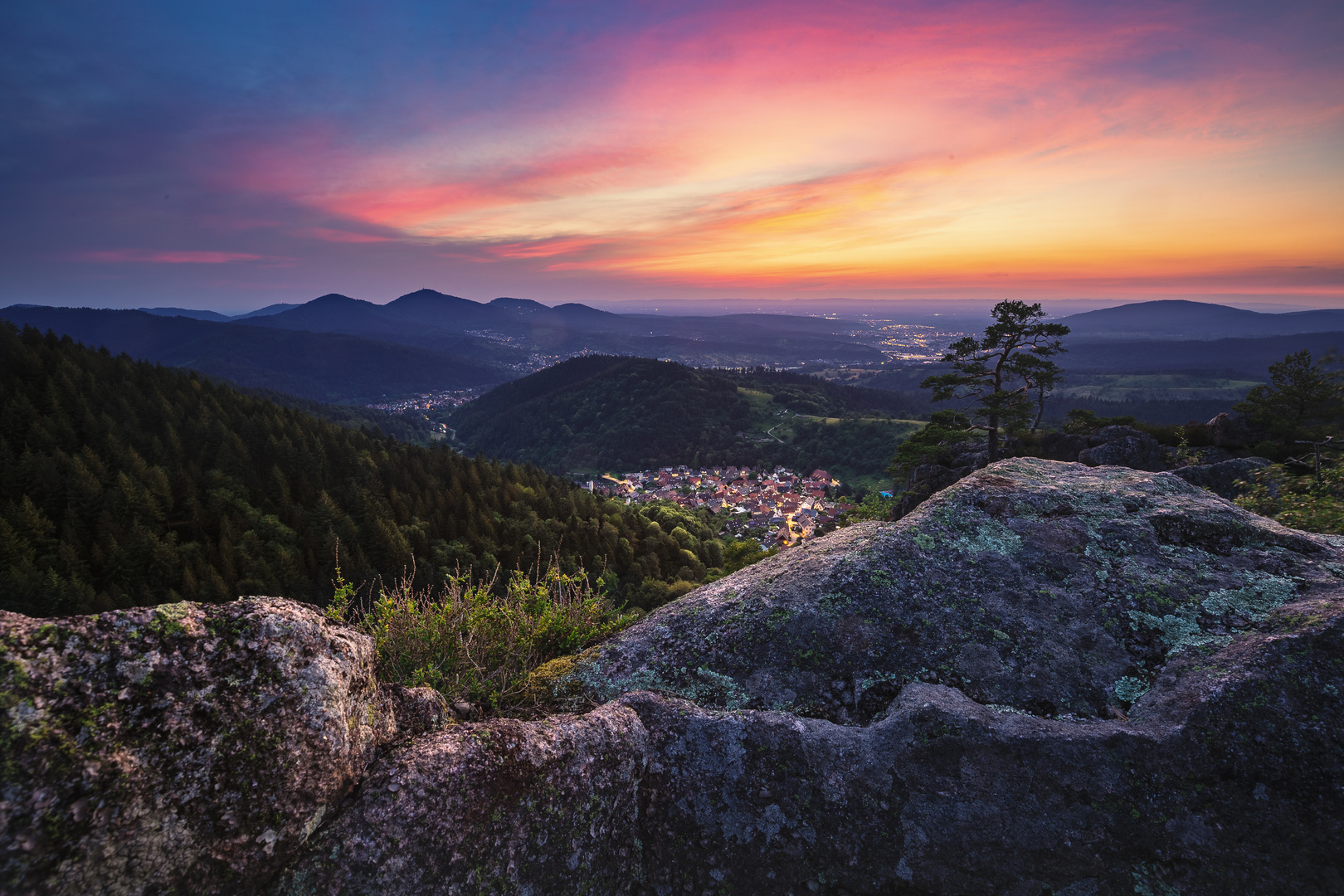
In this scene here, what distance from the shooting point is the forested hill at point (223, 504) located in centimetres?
3136

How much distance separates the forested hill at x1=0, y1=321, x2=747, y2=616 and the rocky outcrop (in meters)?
18.0

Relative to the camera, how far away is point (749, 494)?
A: 358 feet

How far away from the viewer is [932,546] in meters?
5.21

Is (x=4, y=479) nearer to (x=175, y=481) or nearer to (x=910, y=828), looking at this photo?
(x=175, y=481)

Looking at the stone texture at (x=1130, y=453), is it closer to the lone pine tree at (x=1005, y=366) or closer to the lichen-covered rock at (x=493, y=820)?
the lone pine tree at (x=1005, y=366)

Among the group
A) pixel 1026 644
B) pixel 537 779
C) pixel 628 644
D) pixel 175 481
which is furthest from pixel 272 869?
pixel 175 481

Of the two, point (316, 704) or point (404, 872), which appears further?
point (316, 704)

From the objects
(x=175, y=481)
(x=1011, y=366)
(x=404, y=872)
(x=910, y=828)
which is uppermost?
(x=1011, y=366)

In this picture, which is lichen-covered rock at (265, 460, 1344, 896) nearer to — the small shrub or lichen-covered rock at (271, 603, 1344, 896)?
lichen-covered rock at (271, 603, 1344, 896)

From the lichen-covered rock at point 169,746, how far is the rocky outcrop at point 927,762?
5.9 inches

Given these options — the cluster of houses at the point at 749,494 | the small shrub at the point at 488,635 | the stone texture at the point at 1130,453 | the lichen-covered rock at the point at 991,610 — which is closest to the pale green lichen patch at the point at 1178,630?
the lichen-covered rock at the point at 991,610

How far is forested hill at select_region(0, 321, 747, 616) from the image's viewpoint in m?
31.4

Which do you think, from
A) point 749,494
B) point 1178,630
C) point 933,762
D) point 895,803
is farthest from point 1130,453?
point 749,494

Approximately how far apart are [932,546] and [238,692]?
5.65 meters
